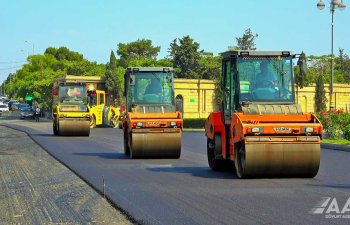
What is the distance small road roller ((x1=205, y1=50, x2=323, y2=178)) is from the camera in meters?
14.9

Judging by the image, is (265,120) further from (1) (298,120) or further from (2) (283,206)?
(2) (283,206)

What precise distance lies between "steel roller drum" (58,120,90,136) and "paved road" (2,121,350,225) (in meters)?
15.3

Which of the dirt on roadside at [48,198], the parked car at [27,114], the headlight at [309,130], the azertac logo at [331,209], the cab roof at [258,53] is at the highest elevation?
the cab roof at [258,53]

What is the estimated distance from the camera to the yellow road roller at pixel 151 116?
70.8 ft

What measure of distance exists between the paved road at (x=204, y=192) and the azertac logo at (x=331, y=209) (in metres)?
0.12

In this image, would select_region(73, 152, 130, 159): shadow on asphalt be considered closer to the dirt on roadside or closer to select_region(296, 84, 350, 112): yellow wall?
the dirt on roadside

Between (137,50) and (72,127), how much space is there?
116396 mm

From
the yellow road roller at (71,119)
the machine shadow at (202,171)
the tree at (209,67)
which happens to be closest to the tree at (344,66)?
the tree at (209,67)

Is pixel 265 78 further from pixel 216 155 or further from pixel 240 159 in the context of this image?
pixel 216 155

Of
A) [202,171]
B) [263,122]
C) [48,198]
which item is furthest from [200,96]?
[48,198]

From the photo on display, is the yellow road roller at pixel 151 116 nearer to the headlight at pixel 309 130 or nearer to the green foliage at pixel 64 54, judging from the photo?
the headlight at pixel 309 130

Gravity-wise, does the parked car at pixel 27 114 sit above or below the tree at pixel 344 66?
below

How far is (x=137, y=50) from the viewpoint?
152 m

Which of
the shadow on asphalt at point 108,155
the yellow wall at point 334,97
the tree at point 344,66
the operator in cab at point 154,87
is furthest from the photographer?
the tree at point 344,66
